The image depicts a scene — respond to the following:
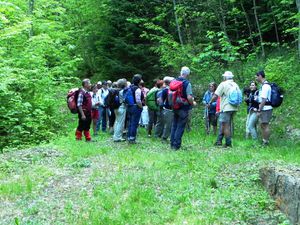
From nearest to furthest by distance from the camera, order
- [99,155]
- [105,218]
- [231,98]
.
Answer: [105,218] < [99,155] < [231,98]

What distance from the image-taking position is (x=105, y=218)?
5.65m

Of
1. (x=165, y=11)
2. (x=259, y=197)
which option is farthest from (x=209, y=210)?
(x=165, y=11)

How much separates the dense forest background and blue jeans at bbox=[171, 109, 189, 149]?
202 inches

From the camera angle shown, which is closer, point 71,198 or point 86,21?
point 71,198

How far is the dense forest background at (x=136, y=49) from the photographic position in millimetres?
15492

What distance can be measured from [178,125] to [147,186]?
4059 millimetres

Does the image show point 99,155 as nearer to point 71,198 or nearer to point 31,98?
point 71,198

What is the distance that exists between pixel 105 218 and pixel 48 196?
6.05ft

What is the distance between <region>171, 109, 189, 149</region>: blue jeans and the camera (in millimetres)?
10985

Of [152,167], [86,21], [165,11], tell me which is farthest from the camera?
[86,21]

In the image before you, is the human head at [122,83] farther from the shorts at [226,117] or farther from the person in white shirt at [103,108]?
the shorts at [226,117]

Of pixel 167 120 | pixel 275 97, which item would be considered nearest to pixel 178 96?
pixel 167 120

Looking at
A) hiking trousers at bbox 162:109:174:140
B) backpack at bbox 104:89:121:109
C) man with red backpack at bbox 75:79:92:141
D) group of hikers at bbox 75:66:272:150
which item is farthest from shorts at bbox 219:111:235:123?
man with red backpack at bbox 75:79:92:141

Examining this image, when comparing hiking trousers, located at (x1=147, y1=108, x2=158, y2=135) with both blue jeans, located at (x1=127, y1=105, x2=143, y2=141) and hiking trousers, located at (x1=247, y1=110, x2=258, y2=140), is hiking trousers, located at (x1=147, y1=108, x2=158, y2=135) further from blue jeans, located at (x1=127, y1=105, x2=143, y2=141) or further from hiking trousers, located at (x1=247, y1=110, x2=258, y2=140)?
hiking trousers, located at (x1=247, y1=110, x2=258, y2=140)
